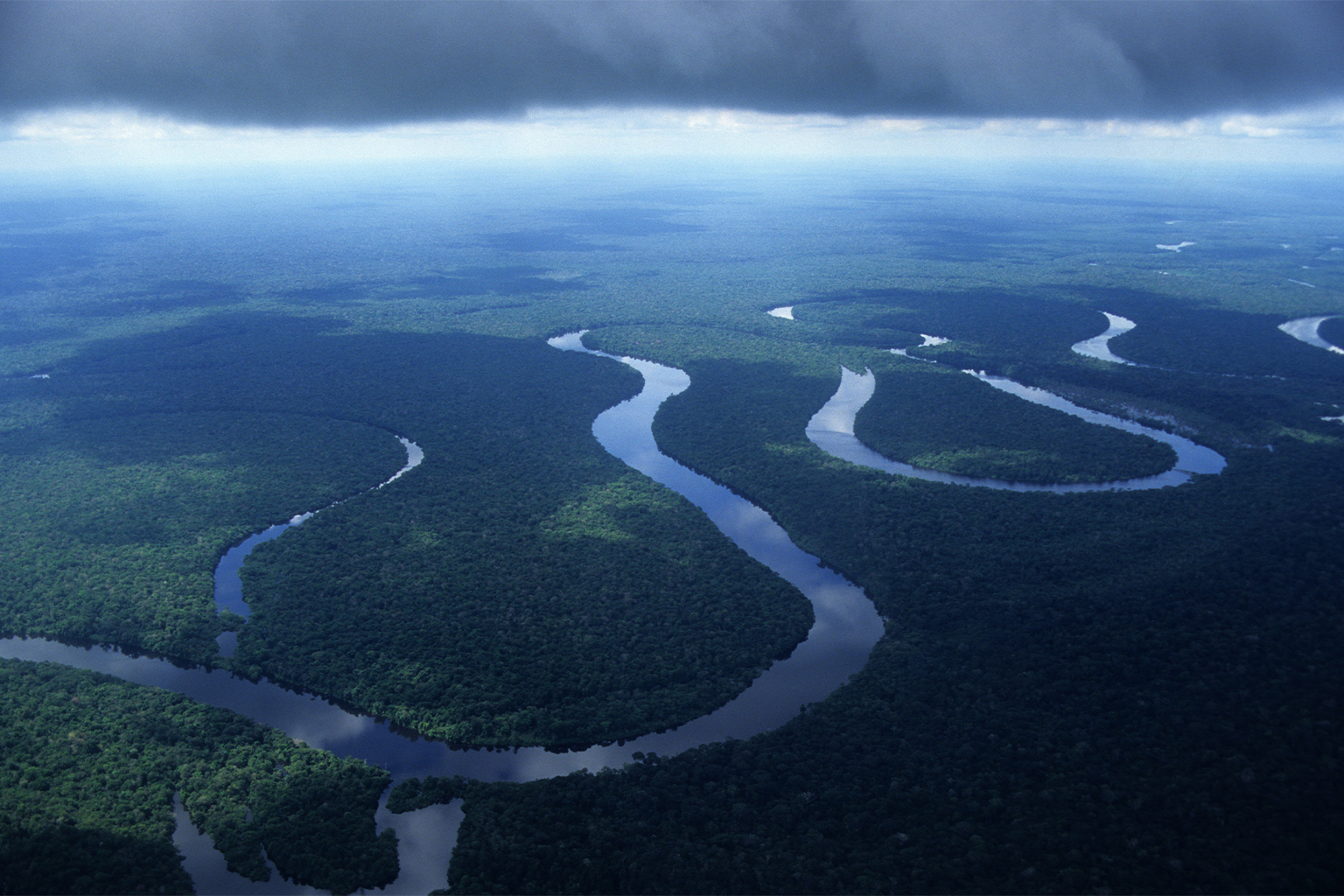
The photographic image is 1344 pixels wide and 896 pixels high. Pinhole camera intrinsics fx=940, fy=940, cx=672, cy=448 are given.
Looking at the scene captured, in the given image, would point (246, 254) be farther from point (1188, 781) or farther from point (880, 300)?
point (1188, 781)

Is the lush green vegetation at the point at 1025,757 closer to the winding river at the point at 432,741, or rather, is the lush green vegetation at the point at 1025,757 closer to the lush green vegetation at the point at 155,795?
the winding river at the point at 432,741

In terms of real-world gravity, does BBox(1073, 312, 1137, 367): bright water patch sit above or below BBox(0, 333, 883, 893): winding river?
above

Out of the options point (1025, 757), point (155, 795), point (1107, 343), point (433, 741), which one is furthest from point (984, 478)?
point (1107, 343)

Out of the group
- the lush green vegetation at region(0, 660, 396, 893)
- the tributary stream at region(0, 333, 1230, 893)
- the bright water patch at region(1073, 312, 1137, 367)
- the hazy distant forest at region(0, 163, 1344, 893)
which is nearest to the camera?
the lush green vegetation at region(0, 660, 396, 893)

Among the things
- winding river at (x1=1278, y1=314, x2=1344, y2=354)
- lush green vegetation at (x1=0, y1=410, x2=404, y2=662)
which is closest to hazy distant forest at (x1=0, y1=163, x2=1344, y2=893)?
lush green vegetation at (x1=0, y1=410, x2=404, y2=662)

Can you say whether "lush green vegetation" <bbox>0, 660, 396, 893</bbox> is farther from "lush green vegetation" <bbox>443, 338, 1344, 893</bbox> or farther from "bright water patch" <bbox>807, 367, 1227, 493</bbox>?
"bright water patch" <bbox>807, 367, 1227, 493</bbox>

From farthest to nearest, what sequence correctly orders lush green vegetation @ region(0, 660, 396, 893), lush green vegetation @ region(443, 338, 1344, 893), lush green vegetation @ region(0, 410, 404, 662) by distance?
lush green vegetation @ region(0, 410, 404, 662), lush green vegetation @ region(0, 660, 396, 893), lush green vegetation @ region(443, 338, 1344, 893)

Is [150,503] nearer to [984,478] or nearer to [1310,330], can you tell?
[984,478]

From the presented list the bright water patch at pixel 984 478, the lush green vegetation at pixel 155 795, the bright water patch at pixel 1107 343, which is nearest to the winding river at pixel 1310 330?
the bright water patch at pixel 1107 343
